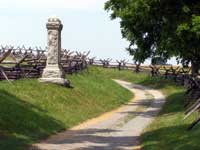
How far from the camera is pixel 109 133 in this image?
2391 centimetres

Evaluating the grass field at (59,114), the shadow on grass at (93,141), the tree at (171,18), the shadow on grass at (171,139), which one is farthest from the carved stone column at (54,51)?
the shadow on grass at (171,139)

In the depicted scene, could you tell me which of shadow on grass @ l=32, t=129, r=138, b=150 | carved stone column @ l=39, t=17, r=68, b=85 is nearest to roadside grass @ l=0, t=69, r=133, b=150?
shadow on grass @ l=32, t=129, r=138, b=150

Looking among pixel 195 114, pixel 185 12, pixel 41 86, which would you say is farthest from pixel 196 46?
pixel 41 86

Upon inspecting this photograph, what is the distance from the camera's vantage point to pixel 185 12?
3127cm

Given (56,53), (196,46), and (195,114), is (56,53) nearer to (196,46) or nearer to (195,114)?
(196,46)

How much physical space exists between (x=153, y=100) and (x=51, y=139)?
24.6m

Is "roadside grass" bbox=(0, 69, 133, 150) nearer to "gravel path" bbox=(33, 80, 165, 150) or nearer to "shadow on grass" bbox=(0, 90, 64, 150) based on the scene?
"shadow on grass" bbox=(0, 90, 64, 150)

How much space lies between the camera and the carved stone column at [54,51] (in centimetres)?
3675

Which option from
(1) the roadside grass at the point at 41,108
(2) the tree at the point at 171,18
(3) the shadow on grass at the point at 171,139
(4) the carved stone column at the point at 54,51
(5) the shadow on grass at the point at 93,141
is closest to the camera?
(3) the shadow on grass at the point at 171,139

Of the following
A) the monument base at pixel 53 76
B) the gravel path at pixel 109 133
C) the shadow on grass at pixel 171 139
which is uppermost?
the monument base at pixel 53 76

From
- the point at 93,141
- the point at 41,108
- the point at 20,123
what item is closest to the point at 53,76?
the point at 41,108

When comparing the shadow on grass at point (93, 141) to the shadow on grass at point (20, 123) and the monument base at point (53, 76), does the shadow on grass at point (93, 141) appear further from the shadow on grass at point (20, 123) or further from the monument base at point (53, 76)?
the monument base at point (53, 76)

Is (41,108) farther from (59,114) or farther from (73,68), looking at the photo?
(73,68)

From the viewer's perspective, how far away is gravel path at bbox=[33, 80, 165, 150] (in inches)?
783
